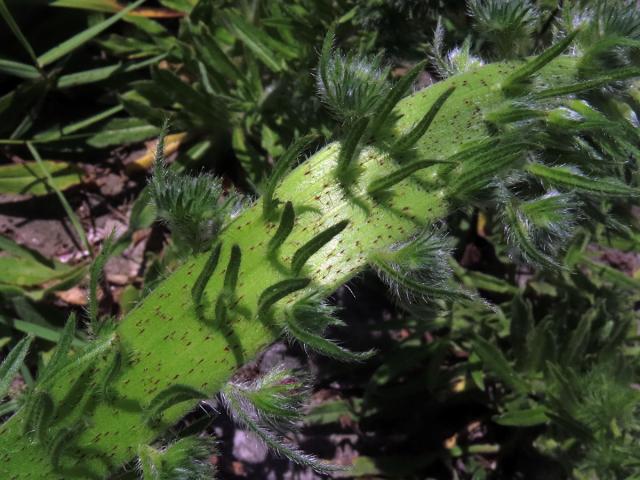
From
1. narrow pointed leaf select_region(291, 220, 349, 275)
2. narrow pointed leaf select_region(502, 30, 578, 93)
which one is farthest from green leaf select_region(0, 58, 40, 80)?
narrow pointed leaf select_region(502, 30, 578, 93)

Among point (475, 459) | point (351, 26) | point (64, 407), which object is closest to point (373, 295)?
point (475, 459)

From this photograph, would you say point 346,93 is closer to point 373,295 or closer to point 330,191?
point 330,191

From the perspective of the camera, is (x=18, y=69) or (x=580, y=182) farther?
(x=18, y=69)

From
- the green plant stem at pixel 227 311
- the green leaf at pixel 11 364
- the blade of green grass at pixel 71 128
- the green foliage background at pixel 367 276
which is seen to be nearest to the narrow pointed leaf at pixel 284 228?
the green plant stem at pixel 227 311

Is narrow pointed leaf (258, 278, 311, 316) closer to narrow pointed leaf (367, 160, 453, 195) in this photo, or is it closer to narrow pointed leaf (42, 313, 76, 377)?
narrow pointed leaf (367, 160, 453, 195)

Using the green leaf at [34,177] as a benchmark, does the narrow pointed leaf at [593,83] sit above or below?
below

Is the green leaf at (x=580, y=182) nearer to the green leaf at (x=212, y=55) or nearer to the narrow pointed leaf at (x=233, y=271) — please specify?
the narrow pointed leaf at (x=233, y=271)

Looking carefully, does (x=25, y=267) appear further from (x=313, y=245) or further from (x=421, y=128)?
(x=421, y=128)

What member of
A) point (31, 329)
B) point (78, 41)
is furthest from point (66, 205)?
point (78, 41)
